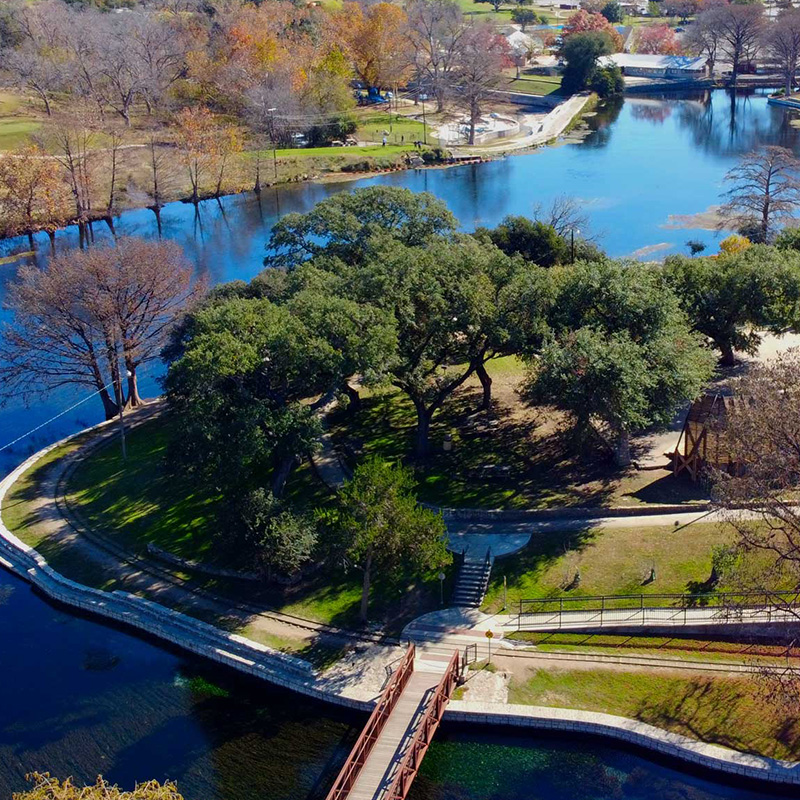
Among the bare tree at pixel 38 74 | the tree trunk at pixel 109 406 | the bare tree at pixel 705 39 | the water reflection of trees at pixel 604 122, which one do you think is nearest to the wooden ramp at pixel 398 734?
the tree trunk at pixel 109 406

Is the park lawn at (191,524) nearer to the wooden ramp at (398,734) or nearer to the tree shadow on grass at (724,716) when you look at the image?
the wooden ramp at (398,734)

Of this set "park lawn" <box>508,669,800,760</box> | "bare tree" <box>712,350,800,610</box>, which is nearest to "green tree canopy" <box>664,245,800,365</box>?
"bare tree" <box>712,350,800,610</box>

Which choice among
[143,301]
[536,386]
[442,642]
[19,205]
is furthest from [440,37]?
[442,642]

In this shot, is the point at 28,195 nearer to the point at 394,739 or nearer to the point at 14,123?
the point at 14,123

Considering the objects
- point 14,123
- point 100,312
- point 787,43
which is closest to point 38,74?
point 14,123

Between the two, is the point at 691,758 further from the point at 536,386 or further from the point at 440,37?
the point at 440,37

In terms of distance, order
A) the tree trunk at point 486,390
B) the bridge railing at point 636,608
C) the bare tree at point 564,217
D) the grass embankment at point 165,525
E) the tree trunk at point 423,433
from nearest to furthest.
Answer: the bridge railing at point 636,608, the grass embankment at point 165,525, the tree trunk at point 423,433, the tree trunk at point 486,390, the bare tree at point 564,217

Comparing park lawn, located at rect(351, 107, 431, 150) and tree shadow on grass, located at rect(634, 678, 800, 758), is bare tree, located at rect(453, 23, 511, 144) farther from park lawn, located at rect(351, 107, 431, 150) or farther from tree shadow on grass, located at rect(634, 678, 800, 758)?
tree shadow on grass, located at rect(634, 678, 800, 758)
